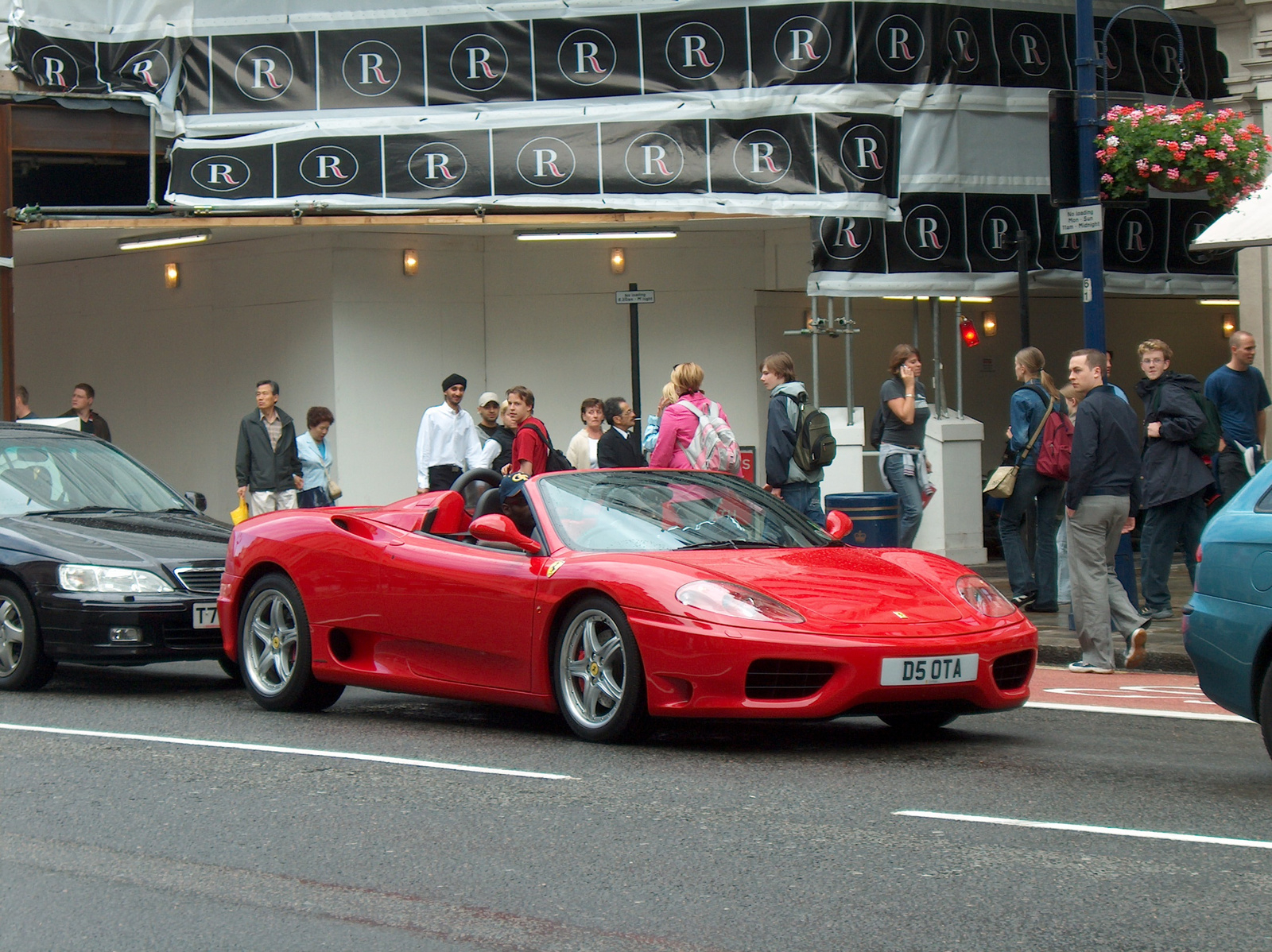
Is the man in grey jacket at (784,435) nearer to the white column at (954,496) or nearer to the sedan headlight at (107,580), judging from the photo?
the white column at (954,496)

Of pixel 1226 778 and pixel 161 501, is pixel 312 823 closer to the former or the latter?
pixel 1226 778

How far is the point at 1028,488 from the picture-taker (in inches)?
484

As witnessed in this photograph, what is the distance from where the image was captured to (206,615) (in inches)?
364

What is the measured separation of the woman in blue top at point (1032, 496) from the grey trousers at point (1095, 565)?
2.46 m

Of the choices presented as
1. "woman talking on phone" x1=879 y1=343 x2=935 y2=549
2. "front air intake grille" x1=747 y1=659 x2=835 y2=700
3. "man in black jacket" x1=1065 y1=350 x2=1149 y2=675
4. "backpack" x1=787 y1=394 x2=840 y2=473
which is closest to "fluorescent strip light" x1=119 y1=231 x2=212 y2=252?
"woman talking on phone" x1=879 y1=343 x2=935 y2=549

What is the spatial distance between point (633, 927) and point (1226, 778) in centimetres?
307

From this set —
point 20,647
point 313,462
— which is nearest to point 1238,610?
point 20,647

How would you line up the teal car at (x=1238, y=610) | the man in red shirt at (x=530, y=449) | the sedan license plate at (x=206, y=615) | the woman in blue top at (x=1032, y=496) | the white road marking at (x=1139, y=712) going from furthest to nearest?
1. the man in red shirt at (x=530, y=449)
2. the woman in blue top at (x=1032, y=496)
3. the sedan license plate at (x=206, y=615)
4. the white road marking at (x=1139, y=712)
5. the teal car at (x=1238, y=610)

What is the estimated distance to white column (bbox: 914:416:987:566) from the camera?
16312 millimetres

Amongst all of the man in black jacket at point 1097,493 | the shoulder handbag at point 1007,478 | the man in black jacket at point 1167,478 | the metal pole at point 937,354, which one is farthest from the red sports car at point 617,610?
the metal pole at point 937,354

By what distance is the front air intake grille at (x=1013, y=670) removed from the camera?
276 inches

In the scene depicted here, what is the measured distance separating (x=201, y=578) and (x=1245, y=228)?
787 cm

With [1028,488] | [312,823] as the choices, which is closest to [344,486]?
[1028,488]

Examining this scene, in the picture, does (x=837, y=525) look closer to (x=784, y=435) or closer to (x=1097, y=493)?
(x=1097, y=493)
